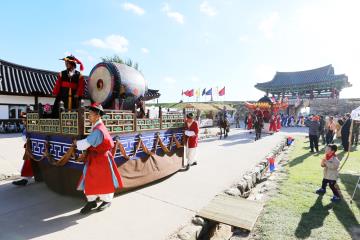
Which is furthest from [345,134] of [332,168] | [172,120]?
[172,120]

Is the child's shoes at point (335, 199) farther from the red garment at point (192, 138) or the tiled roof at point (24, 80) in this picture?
the tiled roof at point (24, 80)

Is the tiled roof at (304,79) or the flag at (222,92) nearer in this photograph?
the tiled roof at (304,79)

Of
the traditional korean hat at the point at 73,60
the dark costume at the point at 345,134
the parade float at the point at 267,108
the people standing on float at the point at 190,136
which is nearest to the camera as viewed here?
the traditional korean hat at the point at 73,60

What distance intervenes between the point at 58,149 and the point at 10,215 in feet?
3.83

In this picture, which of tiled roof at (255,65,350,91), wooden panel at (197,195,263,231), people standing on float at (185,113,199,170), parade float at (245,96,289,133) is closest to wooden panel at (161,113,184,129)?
people standing on float at (185,113,199,170)

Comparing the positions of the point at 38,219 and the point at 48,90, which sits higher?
the point at 48,90

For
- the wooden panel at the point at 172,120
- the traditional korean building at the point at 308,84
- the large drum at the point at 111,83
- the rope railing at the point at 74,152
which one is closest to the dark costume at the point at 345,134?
the wooden panel at the point at 172,120

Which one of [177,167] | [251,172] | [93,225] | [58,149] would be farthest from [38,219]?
[251,172]

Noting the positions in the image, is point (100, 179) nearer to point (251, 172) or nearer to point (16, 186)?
point (16, 186)

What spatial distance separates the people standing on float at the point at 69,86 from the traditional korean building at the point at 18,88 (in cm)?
1132

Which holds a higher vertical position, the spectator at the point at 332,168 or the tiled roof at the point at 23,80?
the tiled roof at the point at 23,80

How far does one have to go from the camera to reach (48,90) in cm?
1616

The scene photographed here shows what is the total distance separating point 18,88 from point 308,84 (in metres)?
34.7

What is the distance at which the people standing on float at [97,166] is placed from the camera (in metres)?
3.29
